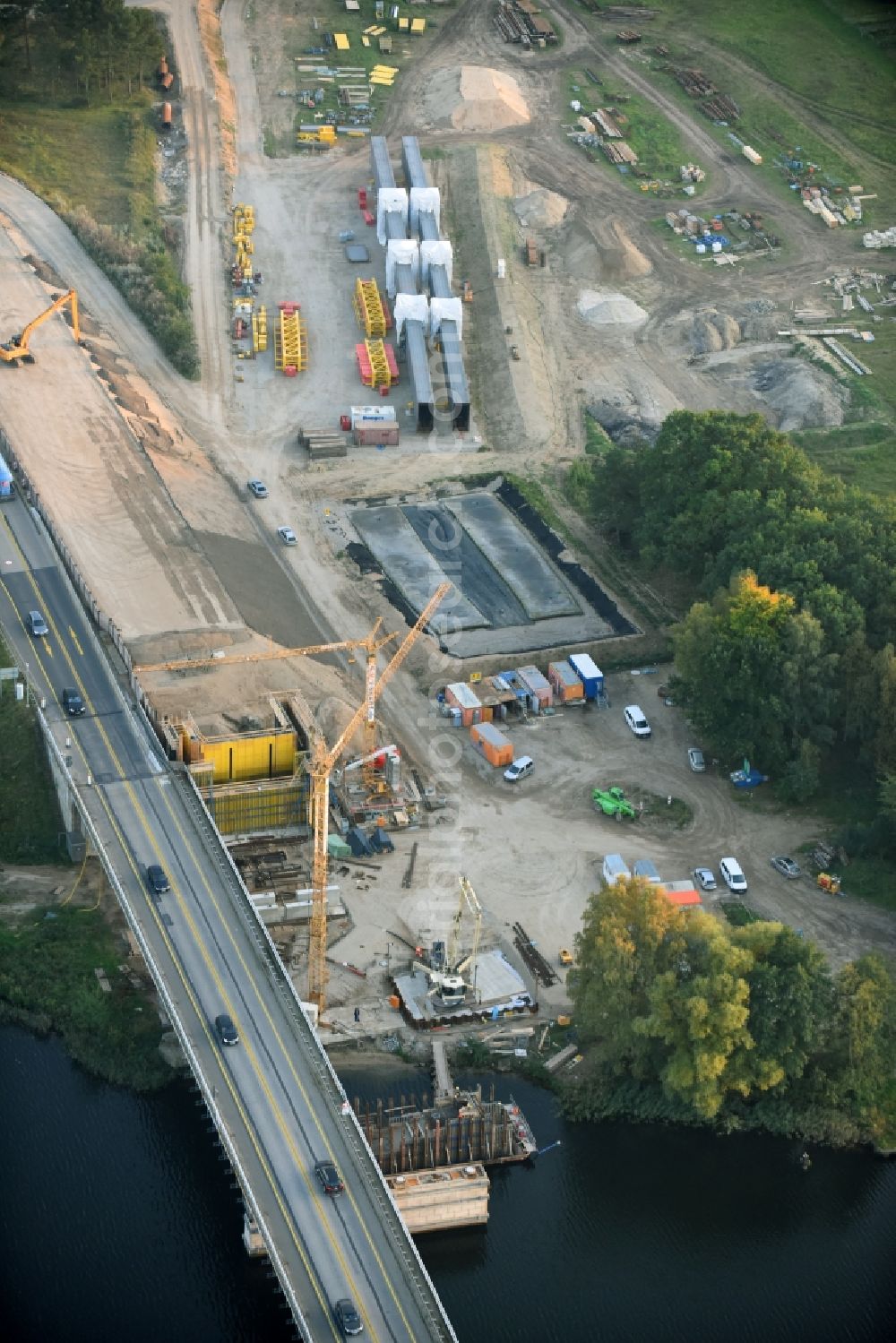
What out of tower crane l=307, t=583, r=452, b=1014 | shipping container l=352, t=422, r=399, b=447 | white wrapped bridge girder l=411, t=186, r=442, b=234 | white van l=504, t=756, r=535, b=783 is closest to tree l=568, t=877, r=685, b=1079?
tower crane l=307, t=583, r=452, b=1014

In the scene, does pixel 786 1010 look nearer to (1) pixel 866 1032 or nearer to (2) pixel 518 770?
(1) pixel 866 1032

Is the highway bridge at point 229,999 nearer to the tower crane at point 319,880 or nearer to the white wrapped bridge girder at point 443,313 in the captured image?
the tower crane at point 319,880

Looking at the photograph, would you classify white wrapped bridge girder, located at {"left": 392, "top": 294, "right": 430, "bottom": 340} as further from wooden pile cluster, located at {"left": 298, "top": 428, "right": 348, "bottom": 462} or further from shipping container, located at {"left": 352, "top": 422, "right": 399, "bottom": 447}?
wooden pile cluster, located at {"left": 298, "top": 428, "right": 348, "bottom": 462}

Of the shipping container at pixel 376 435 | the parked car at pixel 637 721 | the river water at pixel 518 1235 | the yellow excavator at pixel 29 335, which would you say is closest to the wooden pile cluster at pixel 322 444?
the shipping container at pixel 376 435

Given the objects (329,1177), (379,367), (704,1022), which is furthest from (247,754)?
(379,367)

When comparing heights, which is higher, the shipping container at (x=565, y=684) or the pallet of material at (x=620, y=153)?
the pallet of material at (x=620, y=153)

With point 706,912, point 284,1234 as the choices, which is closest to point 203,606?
point 706,912
